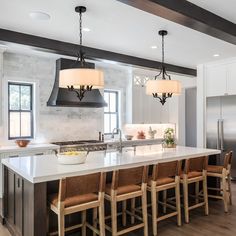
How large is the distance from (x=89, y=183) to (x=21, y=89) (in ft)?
12.3

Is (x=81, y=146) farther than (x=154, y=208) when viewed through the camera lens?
Yes

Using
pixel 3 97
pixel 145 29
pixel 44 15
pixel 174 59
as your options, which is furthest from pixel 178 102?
pixel 44 15

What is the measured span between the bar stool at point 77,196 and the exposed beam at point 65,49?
2465 mm

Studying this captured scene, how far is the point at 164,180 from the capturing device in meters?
3.35

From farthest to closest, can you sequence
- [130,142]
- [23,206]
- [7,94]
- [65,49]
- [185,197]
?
[130,142]
[7,94]
[65,49]
[185,197]
[23,206]

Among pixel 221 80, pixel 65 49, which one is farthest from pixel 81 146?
pixel 221 80

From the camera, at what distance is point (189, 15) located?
2906mm

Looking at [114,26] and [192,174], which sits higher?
[114,26]

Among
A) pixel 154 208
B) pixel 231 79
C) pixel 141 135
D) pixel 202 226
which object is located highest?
pixel 231 79

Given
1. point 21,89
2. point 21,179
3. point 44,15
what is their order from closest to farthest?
point 21,179, point 44,15, point 21,89

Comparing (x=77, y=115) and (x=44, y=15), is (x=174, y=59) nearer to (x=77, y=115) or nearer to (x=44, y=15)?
(x=77, y=115)

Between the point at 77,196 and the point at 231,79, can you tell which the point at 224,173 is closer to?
the point at 77,196

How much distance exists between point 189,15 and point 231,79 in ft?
11.0

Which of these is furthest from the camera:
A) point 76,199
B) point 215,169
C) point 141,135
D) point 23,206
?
point 141,135
